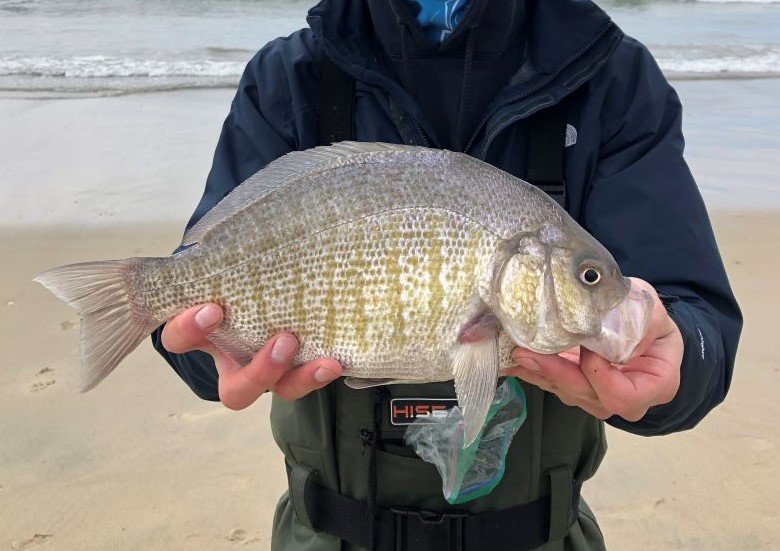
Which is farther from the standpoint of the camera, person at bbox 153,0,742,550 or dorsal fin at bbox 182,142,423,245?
person at bbox 153,0,742,550

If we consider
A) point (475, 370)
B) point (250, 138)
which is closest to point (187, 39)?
point (250, 138)

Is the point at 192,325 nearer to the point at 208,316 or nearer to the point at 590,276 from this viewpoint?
the point at 208,316

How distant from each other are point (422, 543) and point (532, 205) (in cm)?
100

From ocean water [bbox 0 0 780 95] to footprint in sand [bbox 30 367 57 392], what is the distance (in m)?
7.67

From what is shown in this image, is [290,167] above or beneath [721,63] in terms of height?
above

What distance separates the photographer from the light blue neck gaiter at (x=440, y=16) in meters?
2.03

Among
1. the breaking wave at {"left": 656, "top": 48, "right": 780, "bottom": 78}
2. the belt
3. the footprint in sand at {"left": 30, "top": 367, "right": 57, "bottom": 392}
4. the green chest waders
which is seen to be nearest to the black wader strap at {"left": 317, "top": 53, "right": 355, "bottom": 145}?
the green chest waders

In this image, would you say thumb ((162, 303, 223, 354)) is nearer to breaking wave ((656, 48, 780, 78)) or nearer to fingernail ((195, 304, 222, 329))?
fingernail ((195, 304, 222, 329))

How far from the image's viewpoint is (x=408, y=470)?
6.81 ft

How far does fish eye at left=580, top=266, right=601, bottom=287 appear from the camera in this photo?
164 cm

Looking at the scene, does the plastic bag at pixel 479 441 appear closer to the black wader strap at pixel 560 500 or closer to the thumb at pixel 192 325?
the black wader strap at pixel 560 500

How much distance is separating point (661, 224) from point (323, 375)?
3.06ft

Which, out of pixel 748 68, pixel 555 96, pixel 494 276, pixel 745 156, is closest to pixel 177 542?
pixel 494 276

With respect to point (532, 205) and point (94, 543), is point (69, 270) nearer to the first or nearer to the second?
point (532, 205)
